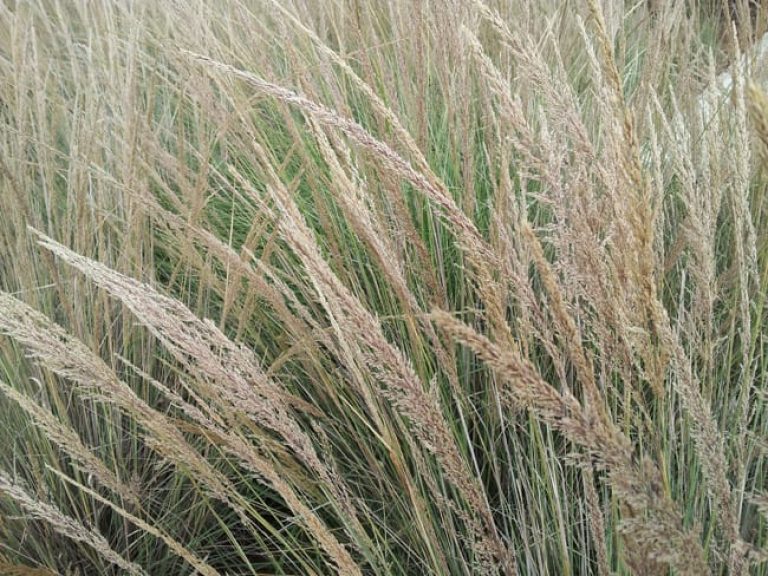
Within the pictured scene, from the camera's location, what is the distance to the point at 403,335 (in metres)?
1.56

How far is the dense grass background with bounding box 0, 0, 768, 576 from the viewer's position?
85cm

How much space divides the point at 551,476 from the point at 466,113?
26.6 inches

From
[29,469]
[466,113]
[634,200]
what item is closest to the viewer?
[634,200]

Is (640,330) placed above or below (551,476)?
above

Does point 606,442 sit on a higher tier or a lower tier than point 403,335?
higher

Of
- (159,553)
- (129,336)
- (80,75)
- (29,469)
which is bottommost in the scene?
(159,553)

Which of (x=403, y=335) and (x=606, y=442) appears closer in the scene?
(x=606, y=442)

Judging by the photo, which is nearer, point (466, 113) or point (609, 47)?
point (609, 47)

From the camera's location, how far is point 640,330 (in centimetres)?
76

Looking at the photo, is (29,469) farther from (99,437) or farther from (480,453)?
(480,453)

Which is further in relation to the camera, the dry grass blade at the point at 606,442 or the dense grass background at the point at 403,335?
the dense grass background at the point at 403,335

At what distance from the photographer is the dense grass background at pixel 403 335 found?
85 centimetres

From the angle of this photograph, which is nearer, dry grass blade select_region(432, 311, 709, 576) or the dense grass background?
dry grass blade select_region(432, 311, 709, 576)

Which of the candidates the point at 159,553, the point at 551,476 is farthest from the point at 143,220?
the point at 551,476
